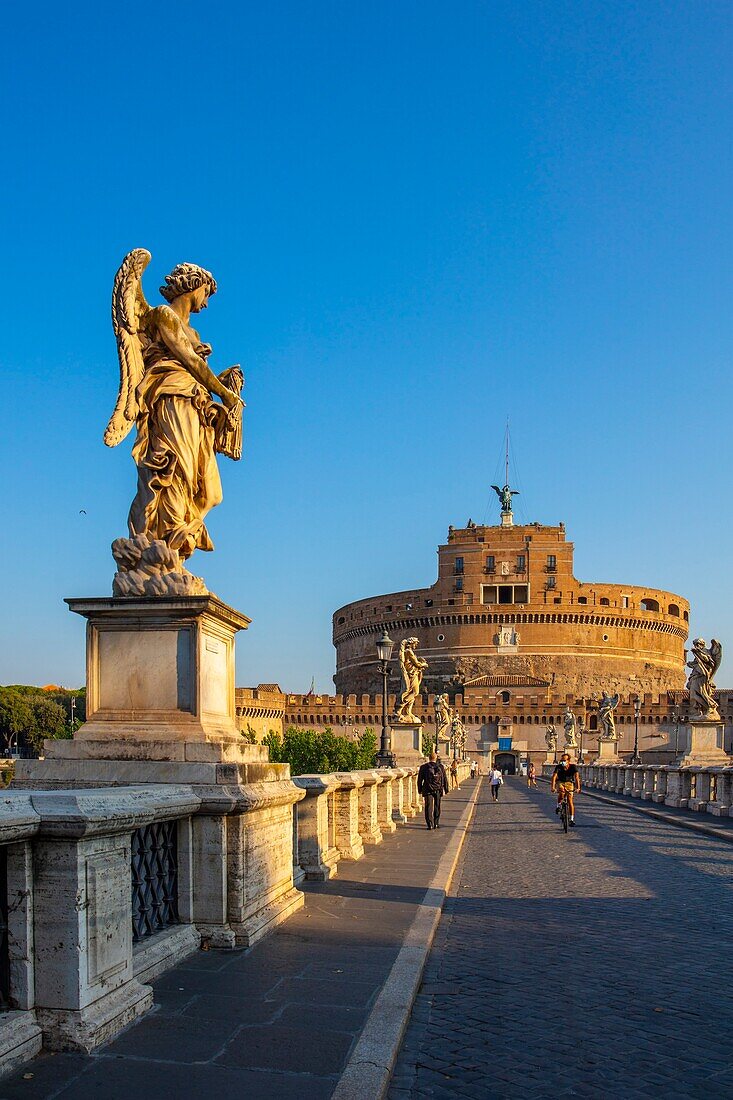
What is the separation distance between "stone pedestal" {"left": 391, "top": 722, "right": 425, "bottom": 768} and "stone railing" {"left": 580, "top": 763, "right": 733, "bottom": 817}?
6.52 meters

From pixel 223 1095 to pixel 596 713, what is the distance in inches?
4051

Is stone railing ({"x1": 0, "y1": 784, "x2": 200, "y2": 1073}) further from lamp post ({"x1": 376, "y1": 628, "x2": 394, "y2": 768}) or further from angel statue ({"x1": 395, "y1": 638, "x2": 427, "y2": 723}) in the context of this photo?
angel statue ({"x1": 395, "y1": 638, "x2": 427, "y2": 723})

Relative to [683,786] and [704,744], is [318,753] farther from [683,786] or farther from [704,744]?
[683,786]

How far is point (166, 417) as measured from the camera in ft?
22.2

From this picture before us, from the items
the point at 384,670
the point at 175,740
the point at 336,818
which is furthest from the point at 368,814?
the point at 384,670

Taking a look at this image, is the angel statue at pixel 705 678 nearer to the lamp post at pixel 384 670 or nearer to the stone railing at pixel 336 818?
the lamp post at pixel 384 670

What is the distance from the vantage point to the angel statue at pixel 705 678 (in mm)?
24406

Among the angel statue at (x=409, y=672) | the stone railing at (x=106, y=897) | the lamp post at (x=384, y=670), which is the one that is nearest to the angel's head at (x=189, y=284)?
the stone railing at (x=106, y=897)

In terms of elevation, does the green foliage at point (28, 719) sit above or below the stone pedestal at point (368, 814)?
below

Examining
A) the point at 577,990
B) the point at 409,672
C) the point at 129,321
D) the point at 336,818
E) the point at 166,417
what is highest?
the point at 129,321

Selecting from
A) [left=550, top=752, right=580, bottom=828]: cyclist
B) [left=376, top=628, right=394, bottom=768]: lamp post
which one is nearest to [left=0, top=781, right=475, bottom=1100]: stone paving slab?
[left=550, top=752, right=580, bottom=828]: cyclist

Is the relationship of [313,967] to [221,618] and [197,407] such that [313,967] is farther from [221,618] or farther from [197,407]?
[197,407]

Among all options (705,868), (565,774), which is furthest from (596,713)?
(705,868)

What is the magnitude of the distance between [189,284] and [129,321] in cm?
56
